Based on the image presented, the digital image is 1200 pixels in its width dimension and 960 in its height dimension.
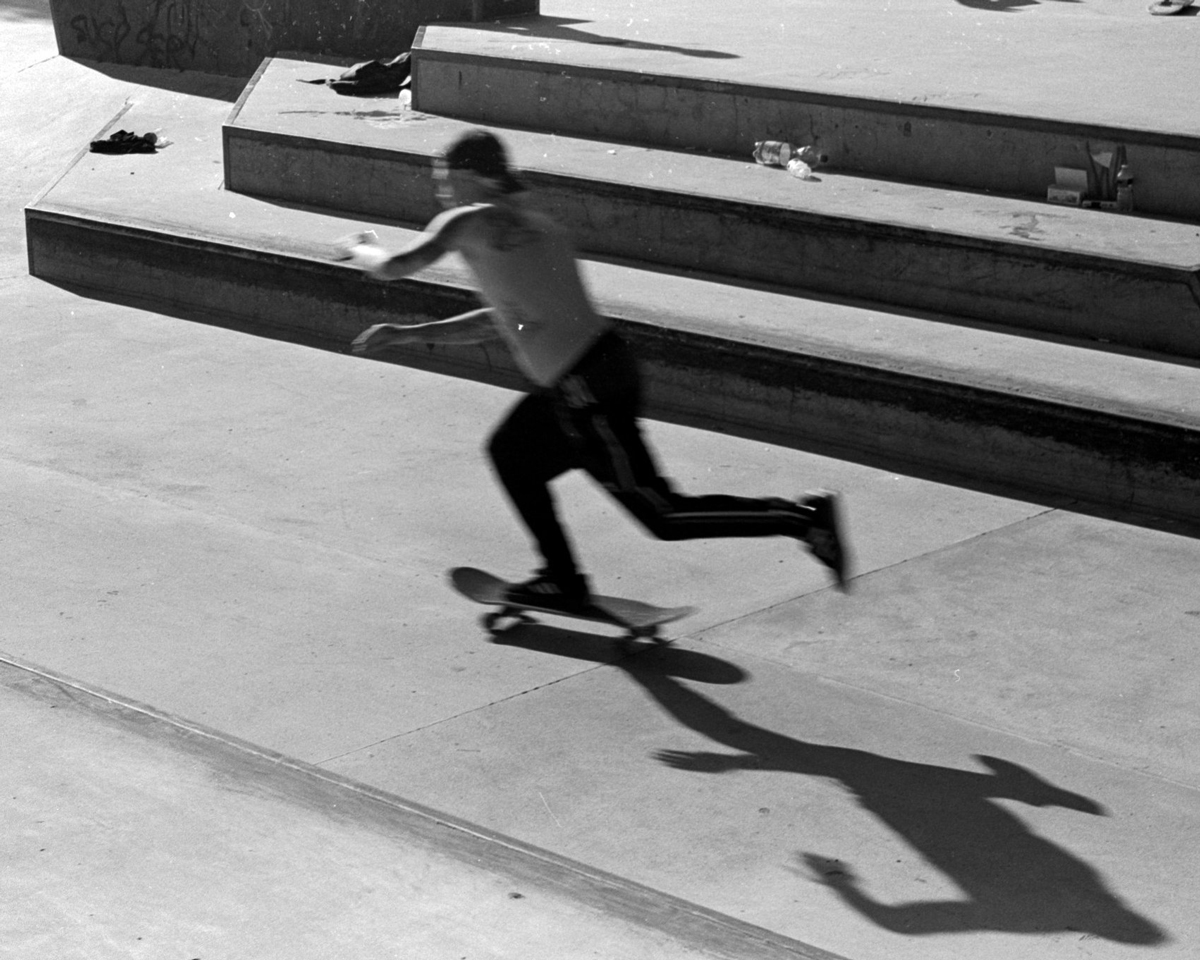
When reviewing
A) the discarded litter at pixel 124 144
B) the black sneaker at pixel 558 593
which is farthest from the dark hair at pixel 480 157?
the discarded litter at pixel 124 144

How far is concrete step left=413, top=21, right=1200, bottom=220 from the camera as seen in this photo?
307 inches

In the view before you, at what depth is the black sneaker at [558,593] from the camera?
5.18 m

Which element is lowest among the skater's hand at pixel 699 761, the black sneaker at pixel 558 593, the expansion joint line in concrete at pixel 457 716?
the skater's hand at pixel 699 761

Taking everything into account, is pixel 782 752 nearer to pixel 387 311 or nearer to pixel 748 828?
pixel 748 828

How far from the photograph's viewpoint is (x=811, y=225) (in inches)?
305

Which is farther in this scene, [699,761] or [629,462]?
[629,462]

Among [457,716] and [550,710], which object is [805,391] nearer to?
[550,710]

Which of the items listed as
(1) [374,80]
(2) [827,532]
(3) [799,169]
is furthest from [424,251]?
(1) [374,80]

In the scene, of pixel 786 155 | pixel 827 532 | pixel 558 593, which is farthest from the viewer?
pixel 786 155

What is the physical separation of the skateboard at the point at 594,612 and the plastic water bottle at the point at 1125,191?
3615 millimetres

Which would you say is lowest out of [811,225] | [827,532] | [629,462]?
[827,532]

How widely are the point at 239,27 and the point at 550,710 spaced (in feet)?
33.7

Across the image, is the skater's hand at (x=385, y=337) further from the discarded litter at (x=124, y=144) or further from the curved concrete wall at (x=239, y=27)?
the curved concrete wall at (x=239, y=27)

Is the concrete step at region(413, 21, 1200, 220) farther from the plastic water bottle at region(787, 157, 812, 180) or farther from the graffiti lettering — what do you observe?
the graffiti lettering
